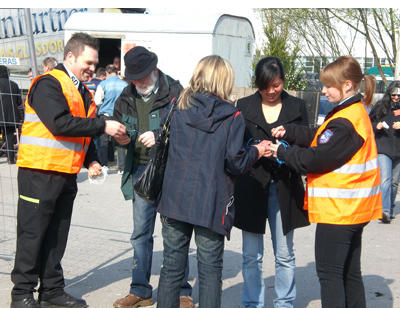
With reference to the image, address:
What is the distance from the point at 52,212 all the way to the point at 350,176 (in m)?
2.16

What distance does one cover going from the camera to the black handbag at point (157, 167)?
3.74 meters

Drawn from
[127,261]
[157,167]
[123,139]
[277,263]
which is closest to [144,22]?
[127,261]

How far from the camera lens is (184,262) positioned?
12.3 feet

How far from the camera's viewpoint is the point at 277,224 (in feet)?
13.9

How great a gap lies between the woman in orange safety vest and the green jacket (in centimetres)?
120

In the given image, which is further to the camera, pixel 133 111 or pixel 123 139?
pixel 133 111

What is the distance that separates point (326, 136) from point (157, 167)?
1.11 m

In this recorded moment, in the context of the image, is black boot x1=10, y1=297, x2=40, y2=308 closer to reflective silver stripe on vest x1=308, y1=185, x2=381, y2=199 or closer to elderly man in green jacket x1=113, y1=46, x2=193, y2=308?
elderly man in green jacket x1=113, y1=46, x2=193, y2=308

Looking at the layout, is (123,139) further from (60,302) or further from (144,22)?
(144,22)

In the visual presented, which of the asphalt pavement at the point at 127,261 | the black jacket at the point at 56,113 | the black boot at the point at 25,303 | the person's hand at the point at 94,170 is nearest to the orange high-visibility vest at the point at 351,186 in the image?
the asphalt pavement at the point at 127,261
